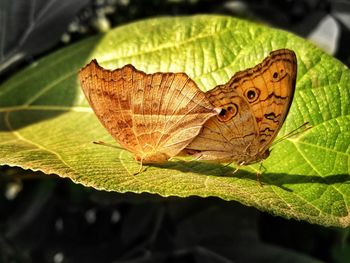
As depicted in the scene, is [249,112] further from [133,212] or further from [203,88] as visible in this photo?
[133,212]

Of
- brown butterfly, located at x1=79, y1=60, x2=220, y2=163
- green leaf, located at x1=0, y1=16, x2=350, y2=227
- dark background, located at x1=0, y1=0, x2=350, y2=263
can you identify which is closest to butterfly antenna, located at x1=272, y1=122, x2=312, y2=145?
green leaf, located at x1=0, y1=16, x2=350, y2=227

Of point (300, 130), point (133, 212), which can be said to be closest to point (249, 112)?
point (300, 130)

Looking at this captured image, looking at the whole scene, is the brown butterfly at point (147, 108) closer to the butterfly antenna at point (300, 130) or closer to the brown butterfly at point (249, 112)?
the brown butterfly at point (249, 112)

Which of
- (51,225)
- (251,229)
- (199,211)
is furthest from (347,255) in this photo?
(51,225)

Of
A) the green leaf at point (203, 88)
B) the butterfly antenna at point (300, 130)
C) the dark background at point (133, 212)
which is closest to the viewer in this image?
the green leaf at point (203, 88)

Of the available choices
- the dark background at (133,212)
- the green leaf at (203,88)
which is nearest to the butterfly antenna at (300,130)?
the green leaf at (203,88)
